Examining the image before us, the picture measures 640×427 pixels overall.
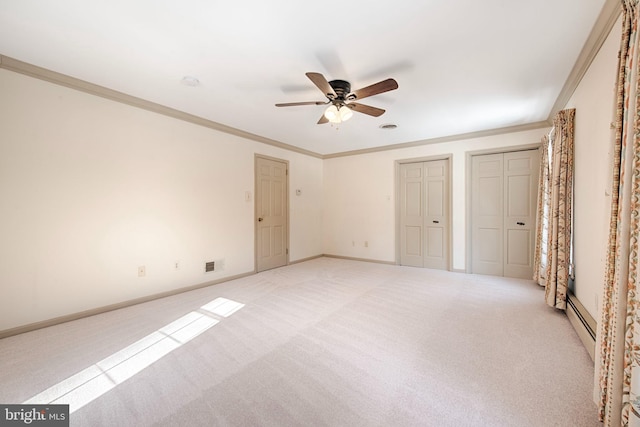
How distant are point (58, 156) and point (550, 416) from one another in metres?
4.47

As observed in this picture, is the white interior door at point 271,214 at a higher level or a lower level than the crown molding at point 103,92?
lower

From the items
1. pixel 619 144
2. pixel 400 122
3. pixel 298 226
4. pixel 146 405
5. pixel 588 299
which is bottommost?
pixel 146 405

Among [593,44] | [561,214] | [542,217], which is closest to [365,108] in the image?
[593,44]

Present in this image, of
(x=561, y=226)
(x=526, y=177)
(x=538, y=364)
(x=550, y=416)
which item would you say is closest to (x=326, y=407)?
(x=550, y=416)

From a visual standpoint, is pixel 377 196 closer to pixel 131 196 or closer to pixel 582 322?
pixel 582 322

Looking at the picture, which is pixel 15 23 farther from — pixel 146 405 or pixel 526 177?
pixel 526 177

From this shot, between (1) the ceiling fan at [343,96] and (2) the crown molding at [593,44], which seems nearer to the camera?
(2) the crown molding at [593,44]

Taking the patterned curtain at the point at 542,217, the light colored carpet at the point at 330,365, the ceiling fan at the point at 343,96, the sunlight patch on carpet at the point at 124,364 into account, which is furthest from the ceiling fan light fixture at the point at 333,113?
the patterned curtain at the point at 542,217

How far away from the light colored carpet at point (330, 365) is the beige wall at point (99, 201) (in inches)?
16.1

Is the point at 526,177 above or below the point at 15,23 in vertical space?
below

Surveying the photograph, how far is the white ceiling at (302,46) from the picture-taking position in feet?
5.81

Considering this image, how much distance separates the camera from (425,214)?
5.09 metres

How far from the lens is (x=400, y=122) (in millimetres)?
3984

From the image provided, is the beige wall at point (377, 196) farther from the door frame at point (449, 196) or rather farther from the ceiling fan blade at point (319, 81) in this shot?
the ceiling fan blade at point (319, 81)
